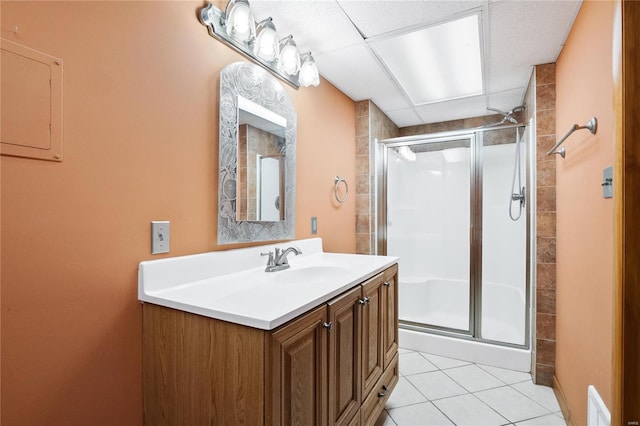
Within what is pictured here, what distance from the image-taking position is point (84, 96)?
0.91m

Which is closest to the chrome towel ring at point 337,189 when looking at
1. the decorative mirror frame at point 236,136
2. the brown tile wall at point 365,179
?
the brown tile wall at point 365,179

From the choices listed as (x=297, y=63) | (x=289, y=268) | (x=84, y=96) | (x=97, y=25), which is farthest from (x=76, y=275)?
(x=297, y=63)

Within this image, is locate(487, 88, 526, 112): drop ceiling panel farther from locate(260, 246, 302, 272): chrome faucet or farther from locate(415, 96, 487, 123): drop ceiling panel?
locate(260, 246, 302, 272): chrome faucet

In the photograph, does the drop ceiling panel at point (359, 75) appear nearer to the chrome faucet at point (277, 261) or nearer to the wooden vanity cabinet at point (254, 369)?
the chrome faucet at point (277, 261)

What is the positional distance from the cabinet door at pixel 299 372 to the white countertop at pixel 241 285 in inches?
2.0

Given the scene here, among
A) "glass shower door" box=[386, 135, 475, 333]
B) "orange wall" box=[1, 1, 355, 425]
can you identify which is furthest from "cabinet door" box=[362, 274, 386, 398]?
"glass shower door" box=[386, 135, 475, 333]

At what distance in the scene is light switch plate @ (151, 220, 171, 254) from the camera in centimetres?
110

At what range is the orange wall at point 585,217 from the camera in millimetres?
1105

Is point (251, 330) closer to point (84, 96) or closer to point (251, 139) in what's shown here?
point (84, 96)

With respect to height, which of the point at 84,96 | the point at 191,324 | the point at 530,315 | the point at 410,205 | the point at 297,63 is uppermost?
the point at 297,63

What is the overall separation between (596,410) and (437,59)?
6.68 ft

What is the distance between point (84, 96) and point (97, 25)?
241 mm

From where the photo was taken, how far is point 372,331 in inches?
58.1

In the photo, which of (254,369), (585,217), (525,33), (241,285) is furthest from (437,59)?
(254,369)
